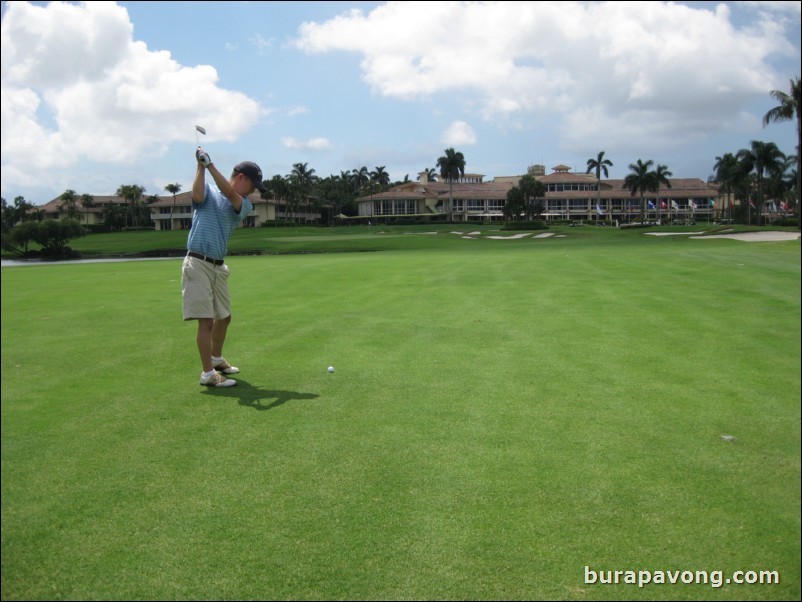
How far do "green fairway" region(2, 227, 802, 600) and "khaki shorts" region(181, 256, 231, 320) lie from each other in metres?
0.69

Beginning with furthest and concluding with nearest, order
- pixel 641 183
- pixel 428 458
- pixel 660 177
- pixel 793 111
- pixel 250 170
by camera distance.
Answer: pixel 250 170, pixel 428 458, pixel 641 183, pixel 660 177, pixel 793 111

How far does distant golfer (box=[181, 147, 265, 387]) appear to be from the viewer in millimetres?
5738

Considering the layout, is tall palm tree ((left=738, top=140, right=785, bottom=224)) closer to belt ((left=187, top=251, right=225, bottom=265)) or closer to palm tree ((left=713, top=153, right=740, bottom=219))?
palm tree ((left=713, top=153, right=740, bottom=219))

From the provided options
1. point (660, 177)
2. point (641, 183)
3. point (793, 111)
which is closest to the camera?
point (793, 111)

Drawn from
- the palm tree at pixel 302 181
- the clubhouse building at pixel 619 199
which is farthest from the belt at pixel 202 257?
the palm tree at pixel 302 181

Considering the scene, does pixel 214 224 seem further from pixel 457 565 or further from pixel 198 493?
pixel 457 565

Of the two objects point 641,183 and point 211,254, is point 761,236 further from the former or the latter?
point 211,254

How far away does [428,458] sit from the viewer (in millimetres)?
4047

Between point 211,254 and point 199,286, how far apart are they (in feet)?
1.13

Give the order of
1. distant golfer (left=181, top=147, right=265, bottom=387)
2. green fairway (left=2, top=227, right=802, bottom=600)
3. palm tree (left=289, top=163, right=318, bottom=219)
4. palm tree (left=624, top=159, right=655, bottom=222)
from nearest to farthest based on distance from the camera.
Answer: green fairway (left=2, top=227, right=802, bottom=600)
palm tree (left=624, top=159, right=655, bottom=222)
distant golfer (left=181, top=147, right=265, bottom=387)
palm tree (left=289, top=163, right=318, bottom=219)

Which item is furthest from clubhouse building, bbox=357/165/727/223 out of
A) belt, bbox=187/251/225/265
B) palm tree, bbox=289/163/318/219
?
palm tree, bbox=289/163/318/219

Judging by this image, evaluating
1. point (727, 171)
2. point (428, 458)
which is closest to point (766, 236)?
point (727, 171)

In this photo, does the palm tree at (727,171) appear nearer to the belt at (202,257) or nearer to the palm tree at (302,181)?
the belt at (202,257)

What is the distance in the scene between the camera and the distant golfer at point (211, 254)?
18.8ft
